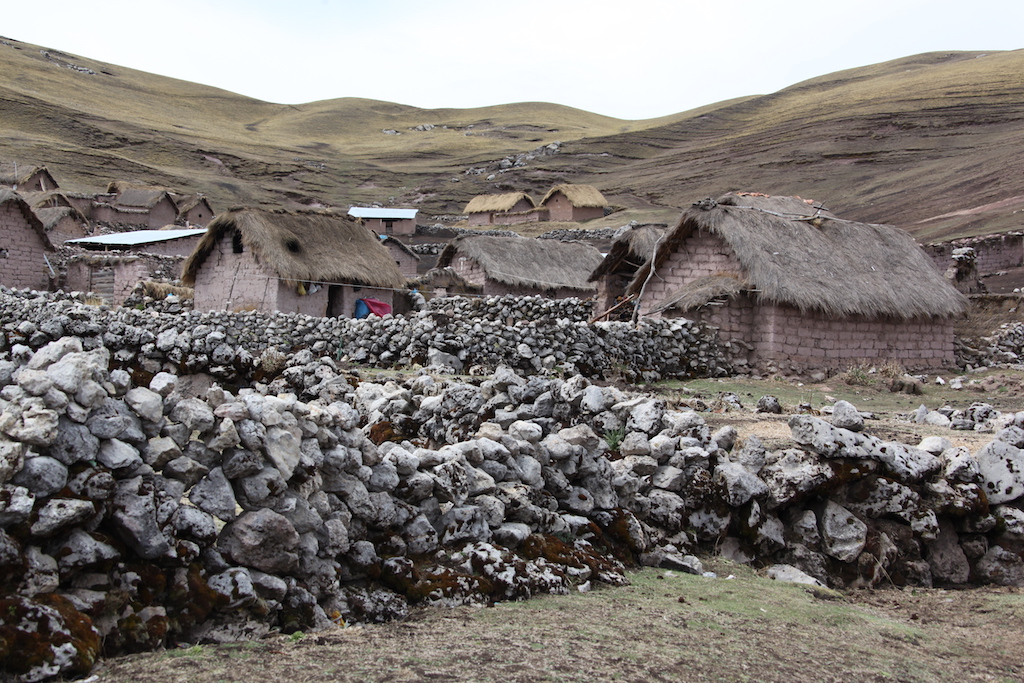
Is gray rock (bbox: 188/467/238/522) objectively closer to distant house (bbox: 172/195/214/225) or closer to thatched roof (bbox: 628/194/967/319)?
thatched roof (bbox: 628/194/967/319)

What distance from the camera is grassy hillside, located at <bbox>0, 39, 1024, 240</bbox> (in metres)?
50.6

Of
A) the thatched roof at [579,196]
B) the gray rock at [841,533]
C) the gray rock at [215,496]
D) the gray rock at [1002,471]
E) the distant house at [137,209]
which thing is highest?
the thatched roof at [579,196]

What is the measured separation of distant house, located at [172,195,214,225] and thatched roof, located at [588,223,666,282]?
32.9 metres

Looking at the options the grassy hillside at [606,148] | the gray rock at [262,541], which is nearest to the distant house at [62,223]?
the grassy hillside at [606,148]

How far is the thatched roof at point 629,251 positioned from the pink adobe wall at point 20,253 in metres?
19.0

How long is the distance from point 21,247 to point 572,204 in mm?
37484

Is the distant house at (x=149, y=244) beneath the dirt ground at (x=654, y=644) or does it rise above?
above

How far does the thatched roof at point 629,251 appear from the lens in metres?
21.5

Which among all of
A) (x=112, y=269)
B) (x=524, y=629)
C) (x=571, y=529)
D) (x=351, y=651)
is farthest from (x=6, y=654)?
(x=112, y=269)

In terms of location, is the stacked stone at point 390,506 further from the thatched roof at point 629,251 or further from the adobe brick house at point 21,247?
the adobe brick house at point 21,247

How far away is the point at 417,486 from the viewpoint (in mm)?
4215

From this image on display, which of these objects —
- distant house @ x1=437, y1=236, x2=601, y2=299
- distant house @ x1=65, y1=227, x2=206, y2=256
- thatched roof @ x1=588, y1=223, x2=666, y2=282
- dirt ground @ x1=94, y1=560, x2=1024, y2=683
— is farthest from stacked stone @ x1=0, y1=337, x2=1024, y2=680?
distant house @ x1=65, y1=227, x2=206, y2=256

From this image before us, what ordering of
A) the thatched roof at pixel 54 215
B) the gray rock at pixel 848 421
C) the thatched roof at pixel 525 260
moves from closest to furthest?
1. the gray rock at pixel 848 421
2. the thatched roof at pixel 525 260
3. the thatched roof at pixel 54 215

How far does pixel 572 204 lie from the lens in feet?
186
